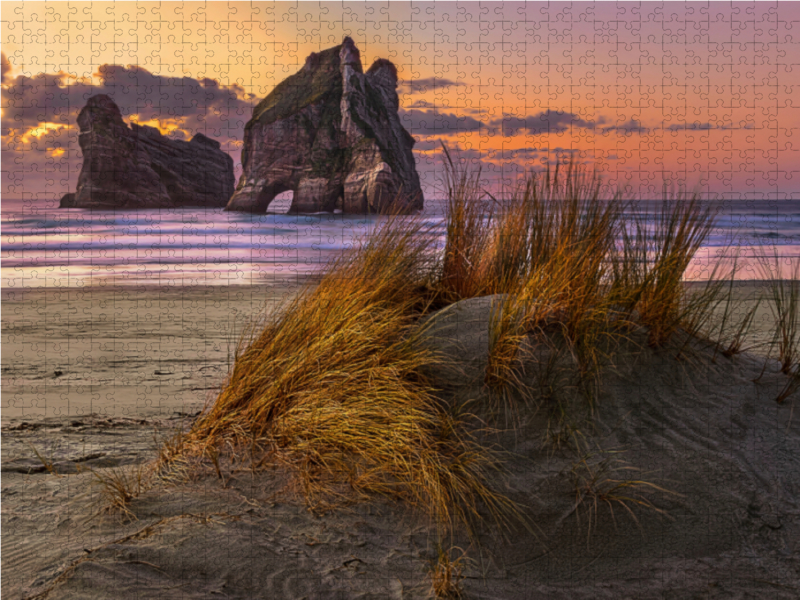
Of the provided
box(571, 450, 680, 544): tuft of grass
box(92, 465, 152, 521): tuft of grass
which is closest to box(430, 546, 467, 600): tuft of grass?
box(571, 450, 680, 544): tuft of grass

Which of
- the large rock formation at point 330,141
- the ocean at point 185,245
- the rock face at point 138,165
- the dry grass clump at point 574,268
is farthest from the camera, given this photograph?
the large rock formation at point 330,141

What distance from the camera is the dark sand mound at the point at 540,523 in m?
2.44

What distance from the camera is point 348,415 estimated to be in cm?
311

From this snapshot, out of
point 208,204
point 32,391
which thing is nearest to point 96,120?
point 208,204

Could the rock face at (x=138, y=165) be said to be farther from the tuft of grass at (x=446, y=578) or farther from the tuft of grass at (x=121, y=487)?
the tuft of grass at (x=446, y=578)

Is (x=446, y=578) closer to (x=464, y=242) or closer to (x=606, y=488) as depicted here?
(x=606, y=488)

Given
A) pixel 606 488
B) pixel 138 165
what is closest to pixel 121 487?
pixel 606 488

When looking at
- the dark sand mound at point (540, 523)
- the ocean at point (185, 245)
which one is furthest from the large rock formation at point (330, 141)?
the dark sand mound at point (540, 523)

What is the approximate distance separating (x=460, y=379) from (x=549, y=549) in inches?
38.5

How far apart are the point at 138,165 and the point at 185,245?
11.2 metres


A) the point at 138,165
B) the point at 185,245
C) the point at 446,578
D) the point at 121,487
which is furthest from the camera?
the point at 138,165

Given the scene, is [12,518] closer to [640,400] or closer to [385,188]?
[640,400]

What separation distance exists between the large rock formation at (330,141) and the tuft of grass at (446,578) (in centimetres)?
2198

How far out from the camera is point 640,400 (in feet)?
11.4
